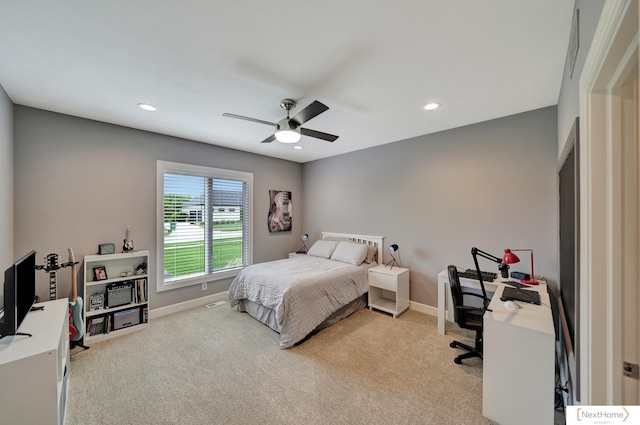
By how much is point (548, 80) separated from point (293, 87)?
2.18 meters

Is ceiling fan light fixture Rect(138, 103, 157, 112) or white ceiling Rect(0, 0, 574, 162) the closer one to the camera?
white ceiling Rect(0, 0, 574, 162)

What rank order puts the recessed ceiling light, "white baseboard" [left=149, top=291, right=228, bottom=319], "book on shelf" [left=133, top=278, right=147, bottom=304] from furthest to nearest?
"white baseboard" [left=149, top=291, right=228, bottom=319], "book on shelf" [left=133, top=278, right=147, bottom=304], the recessed ceiling light

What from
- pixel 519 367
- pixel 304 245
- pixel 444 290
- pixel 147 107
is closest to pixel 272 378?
pixel 519 367

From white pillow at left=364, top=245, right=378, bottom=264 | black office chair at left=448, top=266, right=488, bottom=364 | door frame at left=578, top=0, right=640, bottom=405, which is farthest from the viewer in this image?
white pillow at left=364, top=245, right=378, bottom=264

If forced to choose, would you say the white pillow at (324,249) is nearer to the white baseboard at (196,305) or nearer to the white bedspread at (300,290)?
the white bedspread at (300,290)

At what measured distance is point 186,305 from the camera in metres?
3.72

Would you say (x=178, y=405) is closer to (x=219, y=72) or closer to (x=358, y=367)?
(x=358, y=367)

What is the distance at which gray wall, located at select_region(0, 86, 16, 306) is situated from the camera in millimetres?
2143

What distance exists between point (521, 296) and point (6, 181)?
15.5 ft

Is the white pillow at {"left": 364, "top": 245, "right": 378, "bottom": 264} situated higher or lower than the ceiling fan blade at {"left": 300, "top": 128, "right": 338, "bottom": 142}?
lower

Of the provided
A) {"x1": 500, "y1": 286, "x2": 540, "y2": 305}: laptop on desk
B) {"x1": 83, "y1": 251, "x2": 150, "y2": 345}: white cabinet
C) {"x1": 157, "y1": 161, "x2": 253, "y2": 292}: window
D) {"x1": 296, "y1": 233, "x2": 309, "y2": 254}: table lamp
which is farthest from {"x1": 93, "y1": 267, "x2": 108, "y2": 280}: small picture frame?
{"x1": 500, "y1": 286, "x2": 540, "y2": 305}: laptop on desk

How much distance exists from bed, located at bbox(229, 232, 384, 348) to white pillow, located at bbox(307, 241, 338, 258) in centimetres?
9

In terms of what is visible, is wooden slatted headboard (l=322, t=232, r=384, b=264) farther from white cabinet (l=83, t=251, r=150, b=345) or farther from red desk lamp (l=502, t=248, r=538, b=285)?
white cabinet (l=83, t=251, r=150, b=345)

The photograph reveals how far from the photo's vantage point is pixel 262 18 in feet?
4.66
